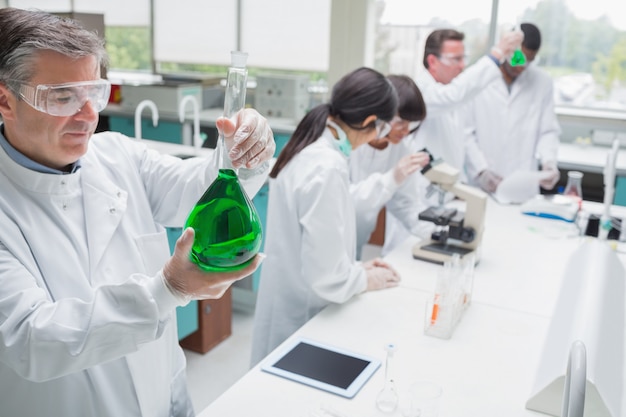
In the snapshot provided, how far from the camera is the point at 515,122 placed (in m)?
3.73

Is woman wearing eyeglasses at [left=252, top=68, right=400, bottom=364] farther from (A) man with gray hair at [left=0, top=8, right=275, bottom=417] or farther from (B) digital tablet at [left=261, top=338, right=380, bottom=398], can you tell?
(A) man with gray hair at [left=0, top=8, right=275, bottom=417]

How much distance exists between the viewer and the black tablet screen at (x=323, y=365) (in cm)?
146

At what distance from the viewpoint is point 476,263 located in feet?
7.66

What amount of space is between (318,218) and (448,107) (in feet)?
5.69

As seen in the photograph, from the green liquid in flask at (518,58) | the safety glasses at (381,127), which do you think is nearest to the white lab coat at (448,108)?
the green liquid in flask at (518,58)

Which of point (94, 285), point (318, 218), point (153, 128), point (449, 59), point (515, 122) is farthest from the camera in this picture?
point (153, 128)

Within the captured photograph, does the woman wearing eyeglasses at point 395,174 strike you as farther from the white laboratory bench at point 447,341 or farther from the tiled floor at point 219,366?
the tiled floor at point 219,366

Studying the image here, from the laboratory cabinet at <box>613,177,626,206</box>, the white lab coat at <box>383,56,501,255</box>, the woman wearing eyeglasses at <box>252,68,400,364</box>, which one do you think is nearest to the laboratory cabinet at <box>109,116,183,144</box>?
the white lab coat at <box>383,56,501,255</box>

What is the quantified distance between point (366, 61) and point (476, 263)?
2718 millimetres

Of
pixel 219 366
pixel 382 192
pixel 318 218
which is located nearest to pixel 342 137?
pixel 318 218

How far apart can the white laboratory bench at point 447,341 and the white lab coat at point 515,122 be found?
4.47ft

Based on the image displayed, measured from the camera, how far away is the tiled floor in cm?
282

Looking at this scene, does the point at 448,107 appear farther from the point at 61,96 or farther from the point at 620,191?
the point at 61,96

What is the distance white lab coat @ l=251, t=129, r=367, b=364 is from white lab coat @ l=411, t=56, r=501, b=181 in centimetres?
138
